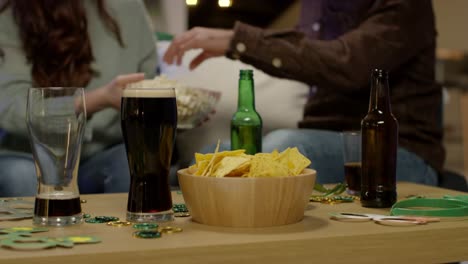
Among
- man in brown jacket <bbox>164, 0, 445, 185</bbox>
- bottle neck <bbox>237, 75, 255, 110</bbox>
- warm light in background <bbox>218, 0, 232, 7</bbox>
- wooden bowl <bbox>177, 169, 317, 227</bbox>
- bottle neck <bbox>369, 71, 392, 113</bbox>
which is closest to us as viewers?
wooden bowl <bbox>177, 169, 317, 227</bbox>

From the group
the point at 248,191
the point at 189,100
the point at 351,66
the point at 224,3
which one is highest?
the point at 224,3

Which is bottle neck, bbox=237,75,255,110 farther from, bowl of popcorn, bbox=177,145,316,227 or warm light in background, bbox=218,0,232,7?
warm light in background, bbox=218,0,232,7

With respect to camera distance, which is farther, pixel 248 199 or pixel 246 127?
pixel 246 127

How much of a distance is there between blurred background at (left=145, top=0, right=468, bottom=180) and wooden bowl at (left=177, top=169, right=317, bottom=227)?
1.41 m

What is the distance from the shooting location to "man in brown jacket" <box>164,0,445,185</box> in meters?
2.03

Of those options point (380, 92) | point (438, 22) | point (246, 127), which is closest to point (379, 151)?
point (380, 92)

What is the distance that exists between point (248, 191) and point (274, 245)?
11cm

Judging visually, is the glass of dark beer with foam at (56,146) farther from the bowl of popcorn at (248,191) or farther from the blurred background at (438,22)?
the blurred background at (438,22)

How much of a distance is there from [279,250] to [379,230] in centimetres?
17

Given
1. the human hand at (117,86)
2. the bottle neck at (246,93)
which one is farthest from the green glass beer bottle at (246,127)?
the human hand at (117,86)

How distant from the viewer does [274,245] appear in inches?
36.7

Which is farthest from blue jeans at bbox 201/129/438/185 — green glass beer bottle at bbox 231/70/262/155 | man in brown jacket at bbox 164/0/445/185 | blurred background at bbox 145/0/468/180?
blurred background at bbox 145/0/468/180

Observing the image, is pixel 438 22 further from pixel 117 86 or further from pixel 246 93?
pixel 246 93

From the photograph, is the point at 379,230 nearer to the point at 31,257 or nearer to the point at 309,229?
the point at 309,229
